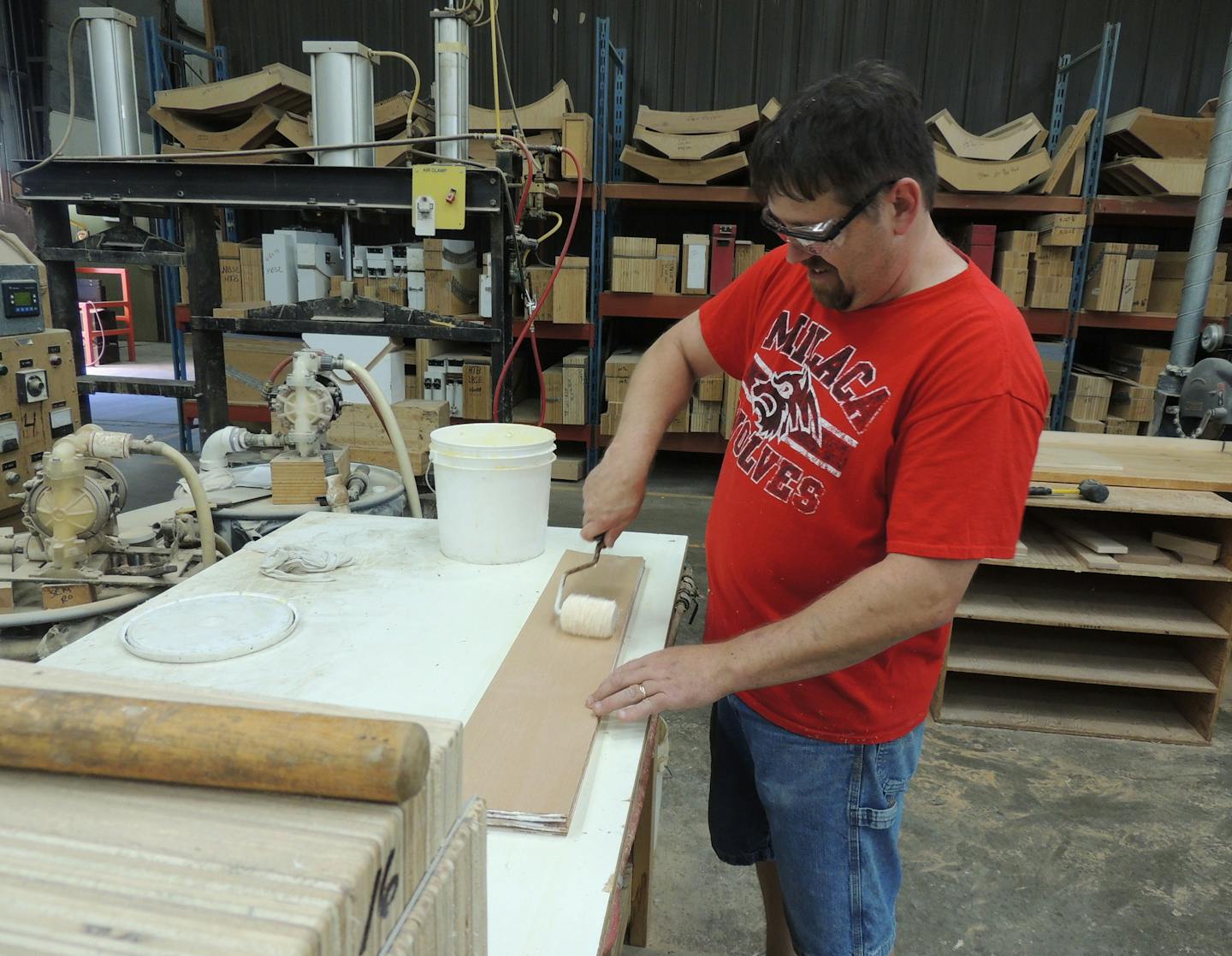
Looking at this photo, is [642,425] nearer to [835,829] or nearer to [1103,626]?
[835,829]

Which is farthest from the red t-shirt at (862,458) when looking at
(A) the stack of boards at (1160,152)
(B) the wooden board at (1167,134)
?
(B) the wooden board at (1167,134)

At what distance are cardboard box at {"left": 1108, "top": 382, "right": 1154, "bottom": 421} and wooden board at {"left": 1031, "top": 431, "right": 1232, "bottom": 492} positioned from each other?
1765mm

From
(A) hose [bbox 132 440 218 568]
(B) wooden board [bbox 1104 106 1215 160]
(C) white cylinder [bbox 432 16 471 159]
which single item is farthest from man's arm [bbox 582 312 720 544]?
(B) wooden board [bbox 1104 106 1215 160]

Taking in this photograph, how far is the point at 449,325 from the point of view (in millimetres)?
2547

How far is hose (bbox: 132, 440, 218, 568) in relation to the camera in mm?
A: 1617

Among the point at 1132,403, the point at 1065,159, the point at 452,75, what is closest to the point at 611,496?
the point at 452,75

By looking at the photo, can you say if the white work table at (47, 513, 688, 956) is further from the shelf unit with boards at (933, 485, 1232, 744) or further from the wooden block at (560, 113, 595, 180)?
the wooden block at (560, 113, 595, 180)

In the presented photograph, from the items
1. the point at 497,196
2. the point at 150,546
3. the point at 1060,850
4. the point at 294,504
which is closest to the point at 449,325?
the point at 497,196

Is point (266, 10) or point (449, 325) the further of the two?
point (266, 10)

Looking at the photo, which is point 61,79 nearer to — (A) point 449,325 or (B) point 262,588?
(A) point 449,325

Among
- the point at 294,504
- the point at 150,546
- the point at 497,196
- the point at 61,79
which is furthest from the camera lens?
the point at 61,79

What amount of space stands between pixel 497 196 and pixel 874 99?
1669 mm

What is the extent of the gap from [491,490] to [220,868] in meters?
1.08

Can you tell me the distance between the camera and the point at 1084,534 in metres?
2.54
